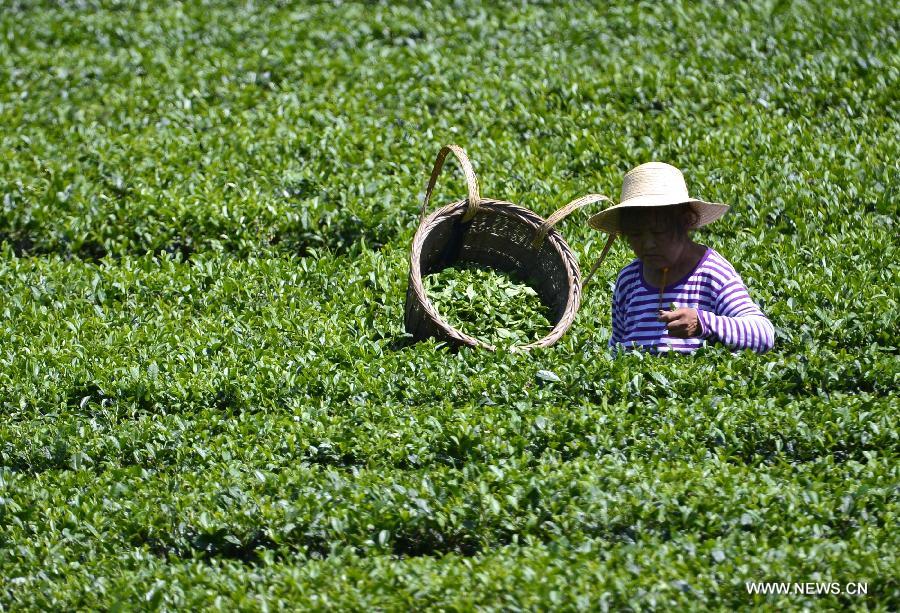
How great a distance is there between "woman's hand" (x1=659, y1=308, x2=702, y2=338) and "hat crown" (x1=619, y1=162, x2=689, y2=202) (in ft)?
1.79

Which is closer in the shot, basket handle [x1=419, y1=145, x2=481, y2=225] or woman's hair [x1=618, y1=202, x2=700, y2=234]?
woman's hair [x1=618, y1=202, x2=700, y2=234]

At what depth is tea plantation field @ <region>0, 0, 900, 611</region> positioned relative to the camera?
3910 millimetres

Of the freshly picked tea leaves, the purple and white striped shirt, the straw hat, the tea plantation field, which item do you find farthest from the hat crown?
the freshly picked tea leaves

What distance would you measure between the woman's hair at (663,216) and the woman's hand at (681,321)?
47cm

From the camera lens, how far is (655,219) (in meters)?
4.76

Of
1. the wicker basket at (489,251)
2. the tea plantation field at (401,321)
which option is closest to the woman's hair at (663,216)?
the wicker basket at (489,251)

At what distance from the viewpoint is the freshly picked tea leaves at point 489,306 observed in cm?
541

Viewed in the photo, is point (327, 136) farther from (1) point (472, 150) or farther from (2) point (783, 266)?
(2) point (783, 266)

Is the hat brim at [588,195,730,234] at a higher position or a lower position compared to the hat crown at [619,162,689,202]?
lower

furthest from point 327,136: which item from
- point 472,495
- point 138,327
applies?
point 472,495

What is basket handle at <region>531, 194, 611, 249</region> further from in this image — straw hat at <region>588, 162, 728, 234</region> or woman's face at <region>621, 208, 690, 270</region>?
woman's face at <region>621, 208, 690, 270</region>

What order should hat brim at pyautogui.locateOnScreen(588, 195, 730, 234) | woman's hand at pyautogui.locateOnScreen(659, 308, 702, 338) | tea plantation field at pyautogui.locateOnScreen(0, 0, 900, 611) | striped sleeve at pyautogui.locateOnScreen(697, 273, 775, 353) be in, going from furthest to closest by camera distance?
hat brim at pyautogui.locateOnScreen(588, 195, 730, 234) < striped sleeve at pyautogui.locateOnScreen(697, 273, 775, 353) < woman's hand at pyautogui.locateOnScreen(659, 308, 702, 338) < tea plantation field at pyautogui.locateOnScreen(0, 0, 900, 611)

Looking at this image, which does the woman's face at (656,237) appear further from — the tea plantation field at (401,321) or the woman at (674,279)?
the tea plantation field at (401,321)

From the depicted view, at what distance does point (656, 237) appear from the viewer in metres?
4.71
